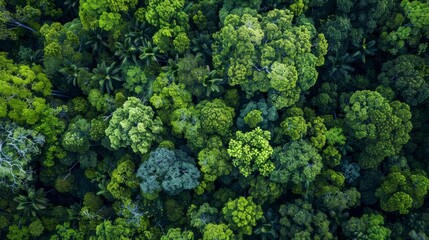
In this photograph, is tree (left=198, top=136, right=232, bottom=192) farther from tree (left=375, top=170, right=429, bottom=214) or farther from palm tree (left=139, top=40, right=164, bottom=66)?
tree (left=375, top=170, right=429, bottom=214)

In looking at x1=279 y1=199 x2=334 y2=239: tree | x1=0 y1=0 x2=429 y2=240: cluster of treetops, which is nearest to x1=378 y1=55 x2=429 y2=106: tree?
x1=0 y1=0 x2=429 y2=240: cluster of treetops

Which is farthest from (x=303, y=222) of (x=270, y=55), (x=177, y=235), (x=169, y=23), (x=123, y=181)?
(x=169, y=23)

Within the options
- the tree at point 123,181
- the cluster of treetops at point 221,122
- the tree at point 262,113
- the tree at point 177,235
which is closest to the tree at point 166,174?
the cluster of treetops at point 221,122

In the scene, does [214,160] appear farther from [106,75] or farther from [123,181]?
[106,75]

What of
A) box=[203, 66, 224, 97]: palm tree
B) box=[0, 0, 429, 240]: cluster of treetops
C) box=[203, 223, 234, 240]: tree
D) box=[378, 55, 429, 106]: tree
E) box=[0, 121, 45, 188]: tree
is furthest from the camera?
box=[378, 55, 429, 106]: tree

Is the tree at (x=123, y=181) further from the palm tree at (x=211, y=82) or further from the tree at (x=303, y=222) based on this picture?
the tree at (x=303, y=222)

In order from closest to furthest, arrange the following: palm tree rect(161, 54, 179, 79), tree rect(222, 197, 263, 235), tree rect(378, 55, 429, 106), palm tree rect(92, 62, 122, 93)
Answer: tree rect(222, 197, 263, 235)
tree rect(378, 55, 429, 106)
palm tree rect(161, 54, 179, 79)
palm tree rect(92, 62, 122, 93)

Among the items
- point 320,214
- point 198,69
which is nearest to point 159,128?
point 198,69
